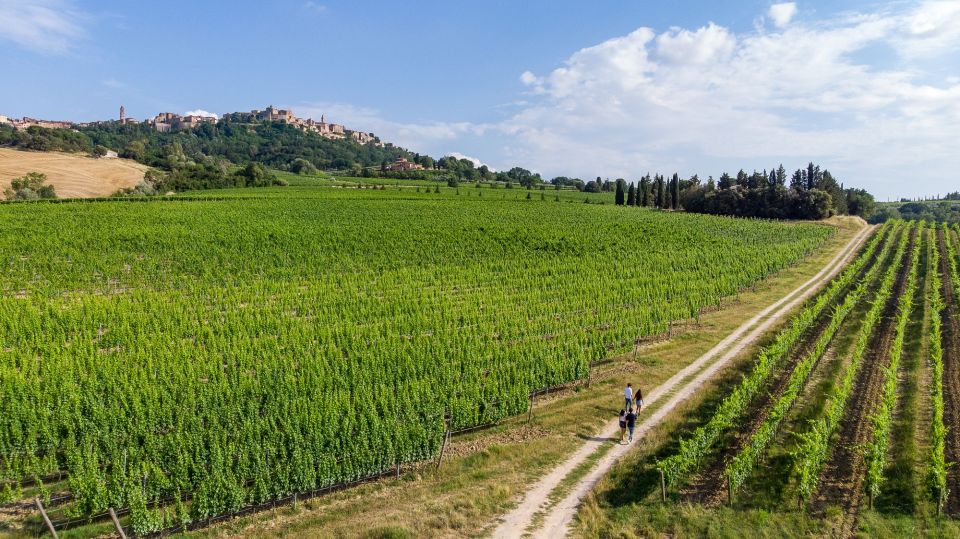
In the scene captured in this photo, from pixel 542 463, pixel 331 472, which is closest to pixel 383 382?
pixel 331 472

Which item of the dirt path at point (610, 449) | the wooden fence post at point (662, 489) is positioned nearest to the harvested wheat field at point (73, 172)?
the dirt path at point (610, 449)

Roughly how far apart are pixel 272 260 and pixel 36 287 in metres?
16.3

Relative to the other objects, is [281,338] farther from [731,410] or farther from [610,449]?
[731,410]

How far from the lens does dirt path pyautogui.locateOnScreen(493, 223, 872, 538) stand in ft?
45.8

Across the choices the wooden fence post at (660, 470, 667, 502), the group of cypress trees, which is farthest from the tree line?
the wooden fence post at (660, 470, 667, 502)

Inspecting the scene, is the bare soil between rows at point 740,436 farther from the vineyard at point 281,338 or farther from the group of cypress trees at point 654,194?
the group of cypress trees at point 654,194

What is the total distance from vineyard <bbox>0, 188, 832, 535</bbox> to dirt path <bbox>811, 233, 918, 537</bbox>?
3.25 meters

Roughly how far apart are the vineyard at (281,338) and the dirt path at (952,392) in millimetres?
6131

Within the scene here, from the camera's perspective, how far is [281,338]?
26094mm

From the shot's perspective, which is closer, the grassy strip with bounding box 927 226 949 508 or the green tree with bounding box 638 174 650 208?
the grassy strip with bounding box 927 226 949 508

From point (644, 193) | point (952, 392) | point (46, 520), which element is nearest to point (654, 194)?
point (644, 193)

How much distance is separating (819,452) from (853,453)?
2252 mm

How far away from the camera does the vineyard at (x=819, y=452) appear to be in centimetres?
1415

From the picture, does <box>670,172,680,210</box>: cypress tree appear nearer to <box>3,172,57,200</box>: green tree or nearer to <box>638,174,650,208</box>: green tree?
<box>638,174,650,208</box>: green tree
